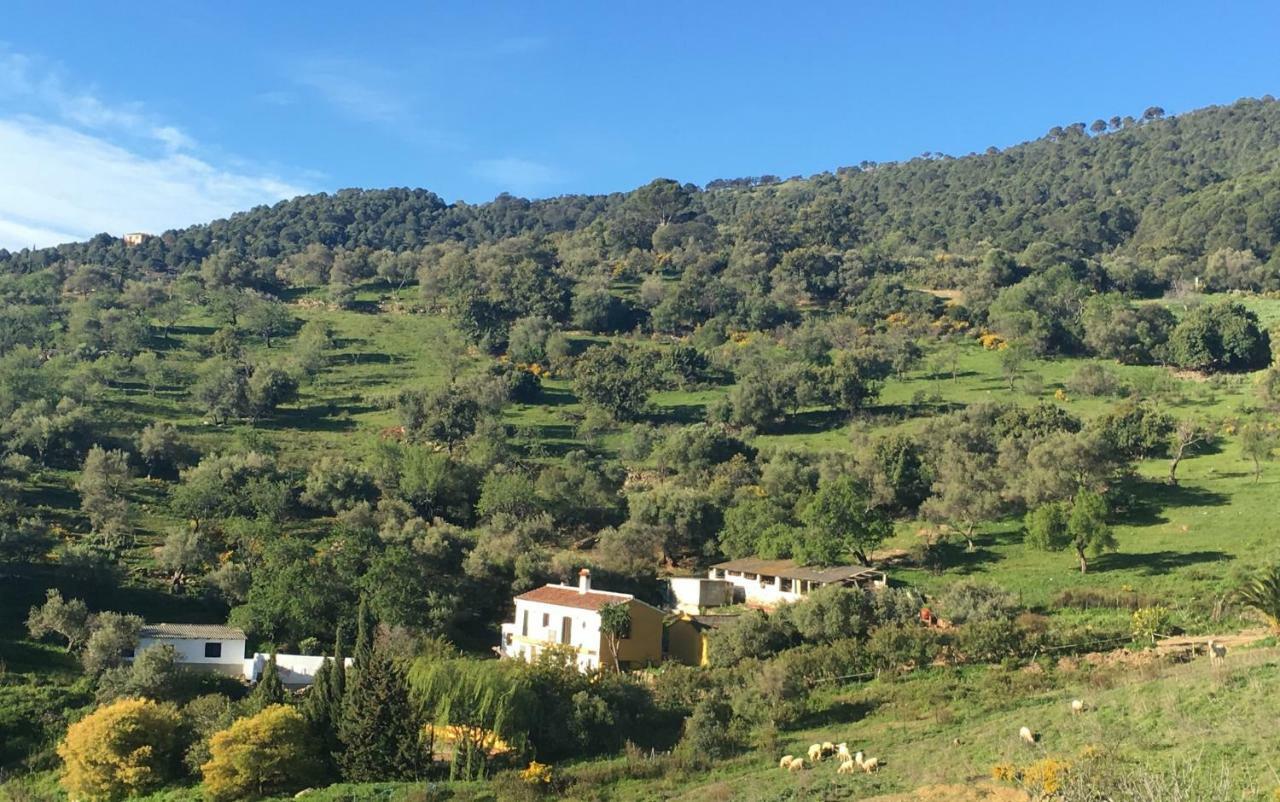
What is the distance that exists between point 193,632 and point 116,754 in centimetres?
927

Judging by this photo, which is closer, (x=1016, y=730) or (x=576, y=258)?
(x=1016, y=730)

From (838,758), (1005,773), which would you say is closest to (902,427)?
(838,758)

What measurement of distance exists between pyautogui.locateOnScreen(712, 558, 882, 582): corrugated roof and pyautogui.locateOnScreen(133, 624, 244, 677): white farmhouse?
20.5 meters

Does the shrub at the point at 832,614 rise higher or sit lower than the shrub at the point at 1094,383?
lower

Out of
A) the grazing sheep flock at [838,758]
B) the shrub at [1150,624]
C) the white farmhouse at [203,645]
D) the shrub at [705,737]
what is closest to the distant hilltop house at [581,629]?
the shrub at [705,737]

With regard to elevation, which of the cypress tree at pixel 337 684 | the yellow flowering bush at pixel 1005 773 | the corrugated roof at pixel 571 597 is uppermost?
the yellow flowering bush at pixel 1005 773

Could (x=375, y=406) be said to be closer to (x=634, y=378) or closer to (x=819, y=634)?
(x=634, y=378)

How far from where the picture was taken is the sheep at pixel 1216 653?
1097 inches

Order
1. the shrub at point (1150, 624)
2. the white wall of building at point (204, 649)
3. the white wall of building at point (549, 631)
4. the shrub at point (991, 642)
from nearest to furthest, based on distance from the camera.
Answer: the shrub at point (991, 642), the shrub at point (1150, 624), the white wall of building at point (204, 649), the white wall of building at point (549, 631)

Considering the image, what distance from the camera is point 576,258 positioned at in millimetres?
127938

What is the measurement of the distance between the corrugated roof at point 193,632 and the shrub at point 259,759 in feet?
30.8

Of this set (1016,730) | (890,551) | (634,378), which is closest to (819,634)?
(1016,730)

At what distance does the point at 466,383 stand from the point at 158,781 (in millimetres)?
51020

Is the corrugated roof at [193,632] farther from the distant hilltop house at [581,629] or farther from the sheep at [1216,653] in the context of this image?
the sheep at [1216,653]
